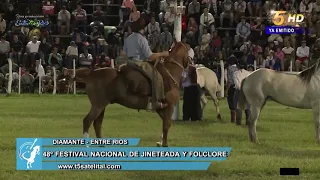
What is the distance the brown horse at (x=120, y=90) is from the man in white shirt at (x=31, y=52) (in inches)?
Answer: 793

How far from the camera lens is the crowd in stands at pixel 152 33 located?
125 ft

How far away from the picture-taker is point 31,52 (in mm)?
38531

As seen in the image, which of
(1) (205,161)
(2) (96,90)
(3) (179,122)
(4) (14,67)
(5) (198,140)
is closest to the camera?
(1) (205,161)

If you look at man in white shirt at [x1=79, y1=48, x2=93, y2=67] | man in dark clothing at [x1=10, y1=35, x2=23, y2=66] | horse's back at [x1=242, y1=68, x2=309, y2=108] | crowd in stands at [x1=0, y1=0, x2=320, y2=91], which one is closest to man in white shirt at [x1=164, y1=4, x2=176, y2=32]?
crowd in stands at [x1=0, y1=0, x2=320, y2=91]

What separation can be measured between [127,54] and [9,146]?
3071 millimetres

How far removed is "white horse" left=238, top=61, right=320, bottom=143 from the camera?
1969 cm

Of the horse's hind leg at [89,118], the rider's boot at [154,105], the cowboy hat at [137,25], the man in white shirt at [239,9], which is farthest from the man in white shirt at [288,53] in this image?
the horse's hind leg at [89,118]

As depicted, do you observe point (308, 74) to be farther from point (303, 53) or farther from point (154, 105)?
point (303, 53)

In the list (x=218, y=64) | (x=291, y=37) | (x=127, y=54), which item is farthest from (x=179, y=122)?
(x=291, y=37)

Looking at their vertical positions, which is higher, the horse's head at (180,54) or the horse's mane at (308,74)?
the horse's head at (180,54)

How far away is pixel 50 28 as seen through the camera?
41312mm

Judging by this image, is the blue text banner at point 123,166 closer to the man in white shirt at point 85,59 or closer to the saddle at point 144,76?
the saddle at point 144,76

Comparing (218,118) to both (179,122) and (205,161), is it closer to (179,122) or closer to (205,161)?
(179,122)

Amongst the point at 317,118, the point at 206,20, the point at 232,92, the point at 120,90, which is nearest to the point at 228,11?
the point at 206,20
